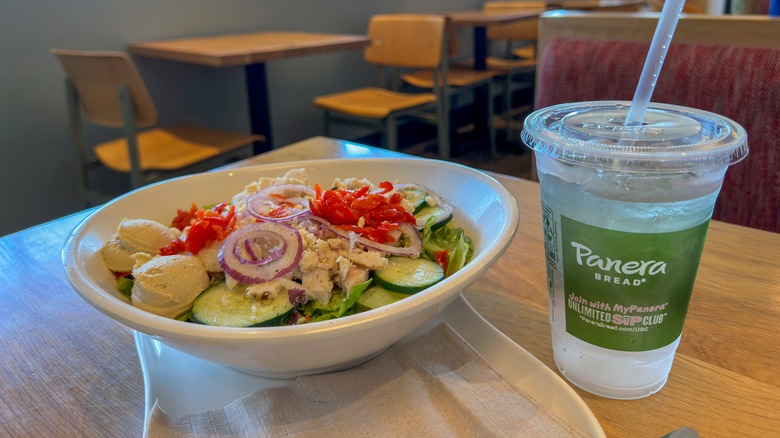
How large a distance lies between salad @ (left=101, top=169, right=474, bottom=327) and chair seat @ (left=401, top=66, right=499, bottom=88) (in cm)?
282

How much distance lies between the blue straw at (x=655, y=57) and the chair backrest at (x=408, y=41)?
250 centimetres

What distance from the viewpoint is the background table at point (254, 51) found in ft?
7.30

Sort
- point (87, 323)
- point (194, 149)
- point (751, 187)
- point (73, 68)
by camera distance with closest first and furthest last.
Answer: point (87, 323), point (751, 187), point (73, 68), point (194, 149)

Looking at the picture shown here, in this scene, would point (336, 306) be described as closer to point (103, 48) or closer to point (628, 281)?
point (628, 281)

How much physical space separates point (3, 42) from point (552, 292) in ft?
8.51

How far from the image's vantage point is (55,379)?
57 cm

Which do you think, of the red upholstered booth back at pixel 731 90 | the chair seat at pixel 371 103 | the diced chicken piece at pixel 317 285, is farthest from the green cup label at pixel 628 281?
the chair seat at pixel 371 103

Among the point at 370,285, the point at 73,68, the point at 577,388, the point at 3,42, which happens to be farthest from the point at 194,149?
the point at 577,388

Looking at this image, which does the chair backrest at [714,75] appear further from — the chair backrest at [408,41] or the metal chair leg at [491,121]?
the metal chair leg at [491,121]

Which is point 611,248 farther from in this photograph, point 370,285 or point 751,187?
point 751,187

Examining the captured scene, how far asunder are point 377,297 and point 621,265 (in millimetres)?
219

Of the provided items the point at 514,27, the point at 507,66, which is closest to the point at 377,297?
the point at 507,66

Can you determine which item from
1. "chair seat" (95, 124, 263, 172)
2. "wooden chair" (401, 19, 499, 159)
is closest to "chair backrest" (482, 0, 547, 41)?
"wooden chair" (401, 19, 499, 159)

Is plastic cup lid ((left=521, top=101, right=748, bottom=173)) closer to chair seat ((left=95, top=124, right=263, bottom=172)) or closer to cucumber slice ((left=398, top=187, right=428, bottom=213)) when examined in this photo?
cucumber slice ((left=398, top=187, right=428, bottom=213))
